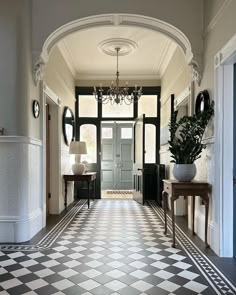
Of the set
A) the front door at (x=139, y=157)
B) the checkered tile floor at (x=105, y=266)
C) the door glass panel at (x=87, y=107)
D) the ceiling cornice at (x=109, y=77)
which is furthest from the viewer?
the door glass panel at (x=87, y=107)

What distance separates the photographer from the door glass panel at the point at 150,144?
25.4 feet

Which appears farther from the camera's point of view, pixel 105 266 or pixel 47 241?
pixel 47 241

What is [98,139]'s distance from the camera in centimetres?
796

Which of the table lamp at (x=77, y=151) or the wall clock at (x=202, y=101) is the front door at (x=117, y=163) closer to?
the table lamp at (x=77, y=151)

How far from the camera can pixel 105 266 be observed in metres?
2.90

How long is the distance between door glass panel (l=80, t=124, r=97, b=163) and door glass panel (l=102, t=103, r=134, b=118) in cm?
51

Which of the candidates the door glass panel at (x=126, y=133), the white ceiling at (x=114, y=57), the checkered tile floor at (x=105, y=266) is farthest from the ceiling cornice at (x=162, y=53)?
the checkered tile floor at (x=105, y=266)

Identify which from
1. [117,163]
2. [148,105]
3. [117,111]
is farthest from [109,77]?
[117,163]

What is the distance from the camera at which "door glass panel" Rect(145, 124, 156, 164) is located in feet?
25.4

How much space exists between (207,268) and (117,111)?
223 inches

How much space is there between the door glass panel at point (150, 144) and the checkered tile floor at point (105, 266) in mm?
3382

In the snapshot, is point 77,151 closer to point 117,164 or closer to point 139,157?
point 139,157

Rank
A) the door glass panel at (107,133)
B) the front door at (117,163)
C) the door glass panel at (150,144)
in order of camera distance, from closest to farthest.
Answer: the door glass panel at (150,144) < the front door at (117,163) < the door glass panel at (107,133)

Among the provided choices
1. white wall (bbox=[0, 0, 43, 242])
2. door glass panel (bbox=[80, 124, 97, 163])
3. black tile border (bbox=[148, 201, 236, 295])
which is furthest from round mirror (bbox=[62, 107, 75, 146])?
black tile border (bbox=[148, 201, 236, 295])
